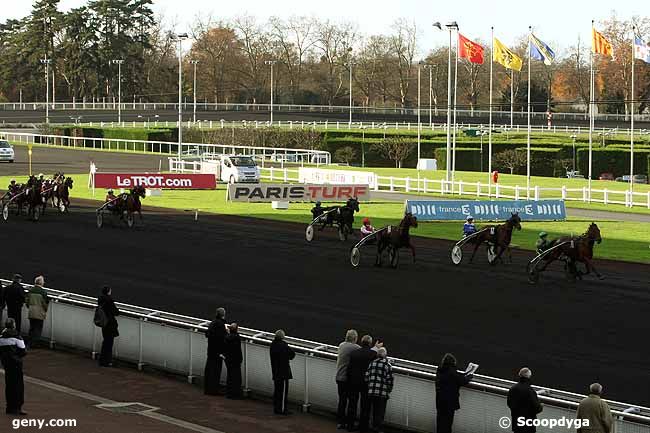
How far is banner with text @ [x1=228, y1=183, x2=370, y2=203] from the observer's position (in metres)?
43.8

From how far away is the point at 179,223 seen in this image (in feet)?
126

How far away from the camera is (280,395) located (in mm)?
14836

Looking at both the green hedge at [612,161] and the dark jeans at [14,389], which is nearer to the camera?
the dark jeans at [14,389]

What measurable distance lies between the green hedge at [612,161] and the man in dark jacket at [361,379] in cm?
6217

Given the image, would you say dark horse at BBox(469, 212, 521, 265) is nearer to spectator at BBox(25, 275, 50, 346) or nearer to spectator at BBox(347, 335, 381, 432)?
spectator at BBox(25, 275, 50, 346)

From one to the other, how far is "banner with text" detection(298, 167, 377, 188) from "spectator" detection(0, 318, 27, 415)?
39.2 metres

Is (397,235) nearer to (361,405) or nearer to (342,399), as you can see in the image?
(342,399)

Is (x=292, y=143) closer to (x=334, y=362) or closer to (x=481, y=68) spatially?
(x=481, y=68)

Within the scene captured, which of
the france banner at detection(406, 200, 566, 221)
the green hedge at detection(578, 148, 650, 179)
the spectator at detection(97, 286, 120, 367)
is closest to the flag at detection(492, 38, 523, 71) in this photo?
the france banner at detection(406, 200, 566, 221)

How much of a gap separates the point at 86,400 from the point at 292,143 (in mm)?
77719

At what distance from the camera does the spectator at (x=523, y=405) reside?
1231 centimetres

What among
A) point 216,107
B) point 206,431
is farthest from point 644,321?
point 216,107

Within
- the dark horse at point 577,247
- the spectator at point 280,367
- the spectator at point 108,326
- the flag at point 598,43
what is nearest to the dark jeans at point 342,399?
the spectator at point 280,367

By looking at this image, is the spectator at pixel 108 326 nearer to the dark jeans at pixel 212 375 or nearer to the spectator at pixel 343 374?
the dark jeans at pixel 212 375
